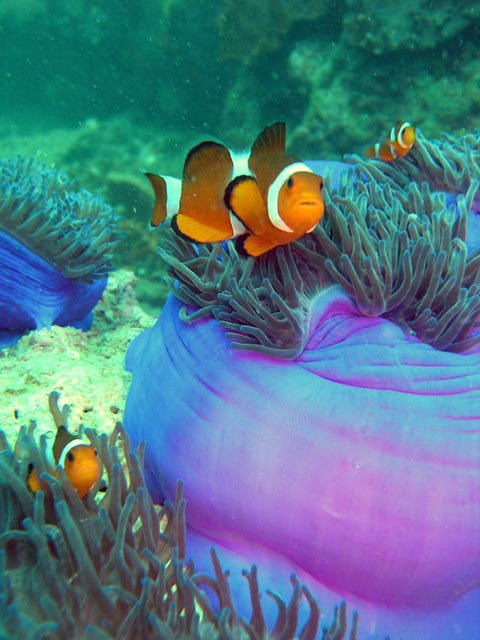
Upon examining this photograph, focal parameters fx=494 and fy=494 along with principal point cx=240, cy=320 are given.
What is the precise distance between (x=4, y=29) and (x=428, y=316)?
33.6 ft

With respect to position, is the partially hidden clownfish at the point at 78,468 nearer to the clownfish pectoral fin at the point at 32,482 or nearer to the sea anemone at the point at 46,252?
A: the clownfish pectoral fin at the point at 32,482

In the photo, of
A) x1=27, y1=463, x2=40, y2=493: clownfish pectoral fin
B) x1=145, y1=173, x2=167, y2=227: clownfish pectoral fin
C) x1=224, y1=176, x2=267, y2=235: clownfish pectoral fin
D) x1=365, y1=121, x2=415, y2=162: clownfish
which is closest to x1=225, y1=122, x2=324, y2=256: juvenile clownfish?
x1=224, y1=176, x2=267, y2=235: clownfish pectoral fin

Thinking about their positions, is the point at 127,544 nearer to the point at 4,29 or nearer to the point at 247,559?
the point at 247,559

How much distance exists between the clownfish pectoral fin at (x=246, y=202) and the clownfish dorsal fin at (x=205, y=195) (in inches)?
1.5

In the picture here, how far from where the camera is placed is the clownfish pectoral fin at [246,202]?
1.00 m

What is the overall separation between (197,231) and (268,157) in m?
0.22

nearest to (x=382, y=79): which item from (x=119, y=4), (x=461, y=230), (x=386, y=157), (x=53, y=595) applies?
(x=386, y=157)

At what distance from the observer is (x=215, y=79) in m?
6.20

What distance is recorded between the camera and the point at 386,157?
6.41 ft

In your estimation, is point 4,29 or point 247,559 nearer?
point 247,559

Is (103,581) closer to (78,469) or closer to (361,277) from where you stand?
(78,469)

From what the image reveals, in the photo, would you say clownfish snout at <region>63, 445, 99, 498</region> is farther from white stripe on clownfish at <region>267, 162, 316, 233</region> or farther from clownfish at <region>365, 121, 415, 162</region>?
clownfish at <region>365, 121, 415, 162</region>

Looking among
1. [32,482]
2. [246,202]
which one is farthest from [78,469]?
[246,202]

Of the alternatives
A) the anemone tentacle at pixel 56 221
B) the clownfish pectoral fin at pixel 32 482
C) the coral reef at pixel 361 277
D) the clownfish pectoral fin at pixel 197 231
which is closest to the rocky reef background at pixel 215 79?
the clownfish pectoral fin at pixel 197 231
